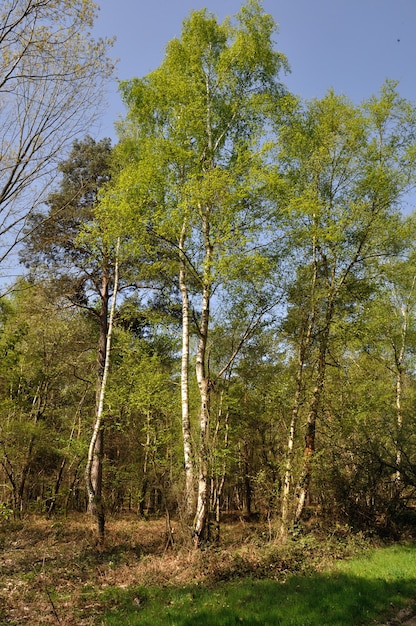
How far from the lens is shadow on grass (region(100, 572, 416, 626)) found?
5.81 m

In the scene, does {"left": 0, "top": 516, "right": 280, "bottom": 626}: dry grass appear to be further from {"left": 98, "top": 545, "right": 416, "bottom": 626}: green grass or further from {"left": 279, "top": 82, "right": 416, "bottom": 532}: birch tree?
{"left": 279, "top": 82, "right": 416, "bottom": 532}: birch tree

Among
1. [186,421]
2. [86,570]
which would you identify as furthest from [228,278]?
[86,570]

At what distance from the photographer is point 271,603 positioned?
6.43 m

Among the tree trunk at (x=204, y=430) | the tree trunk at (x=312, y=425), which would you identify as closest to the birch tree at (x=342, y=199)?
the tree trunk at (x=312, y=425)

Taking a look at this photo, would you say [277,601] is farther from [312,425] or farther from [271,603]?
[312,425]

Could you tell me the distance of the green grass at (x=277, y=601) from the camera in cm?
582

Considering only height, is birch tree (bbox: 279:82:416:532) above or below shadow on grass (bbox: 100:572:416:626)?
above

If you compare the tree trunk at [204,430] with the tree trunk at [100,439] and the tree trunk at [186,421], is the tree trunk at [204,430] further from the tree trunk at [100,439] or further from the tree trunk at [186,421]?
the tree trunk at [100,439]

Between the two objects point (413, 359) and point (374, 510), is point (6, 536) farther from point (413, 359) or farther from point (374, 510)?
point (413, 359)

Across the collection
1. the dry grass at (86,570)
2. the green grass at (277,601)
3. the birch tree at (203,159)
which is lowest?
the dry grass at (86,570)

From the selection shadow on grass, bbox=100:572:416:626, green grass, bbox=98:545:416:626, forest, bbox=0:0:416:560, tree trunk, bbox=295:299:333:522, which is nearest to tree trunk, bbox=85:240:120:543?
forest, bbox=0:0:416:560

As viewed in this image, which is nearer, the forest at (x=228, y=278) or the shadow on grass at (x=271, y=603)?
the shadow on grass at (x=271, y=603)

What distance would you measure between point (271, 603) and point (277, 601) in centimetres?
14

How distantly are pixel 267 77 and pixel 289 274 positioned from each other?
566 centimetres
